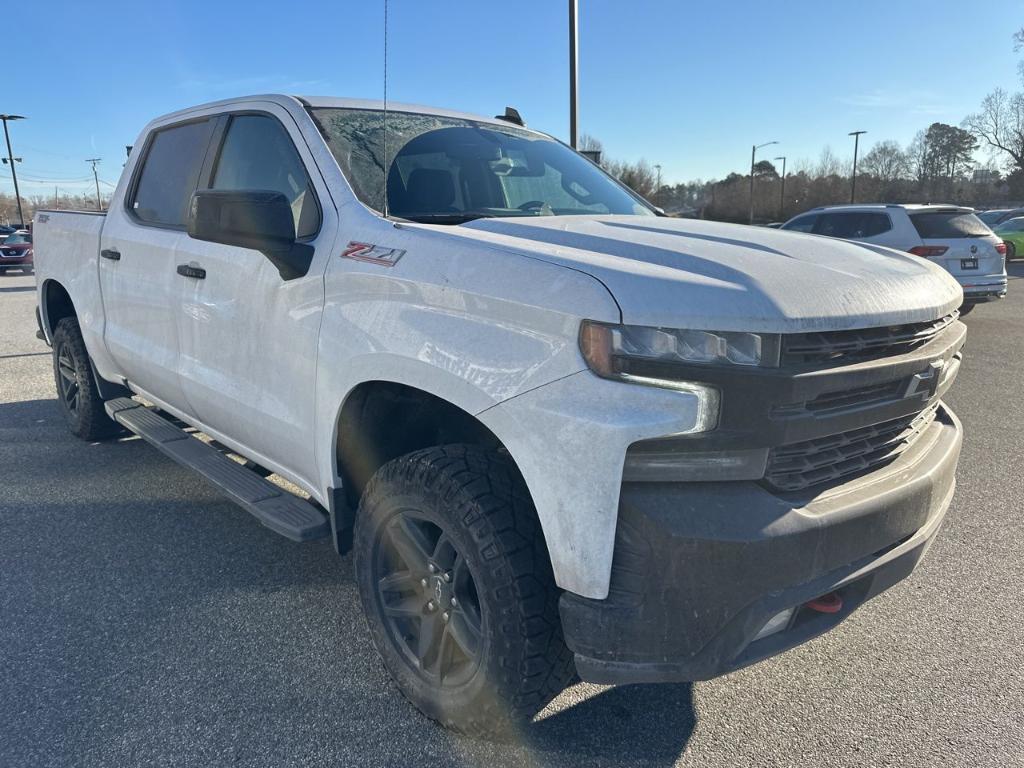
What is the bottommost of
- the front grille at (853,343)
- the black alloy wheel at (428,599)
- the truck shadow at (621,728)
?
the truck shadow at (621,728)

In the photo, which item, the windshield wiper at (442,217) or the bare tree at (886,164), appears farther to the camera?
the bare tree at (886,164)

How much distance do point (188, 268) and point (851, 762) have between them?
3.09m

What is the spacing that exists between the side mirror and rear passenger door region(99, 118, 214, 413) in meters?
1.00

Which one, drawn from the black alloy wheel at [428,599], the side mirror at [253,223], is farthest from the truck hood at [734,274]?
the black alloy wheel at [428,599]

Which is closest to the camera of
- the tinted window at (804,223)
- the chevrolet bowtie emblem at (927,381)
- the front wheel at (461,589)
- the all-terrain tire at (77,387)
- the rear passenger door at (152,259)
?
the front wheel at (461,589)

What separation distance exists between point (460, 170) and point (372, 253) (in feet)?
3.07

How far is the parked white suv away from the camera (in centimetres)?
1033

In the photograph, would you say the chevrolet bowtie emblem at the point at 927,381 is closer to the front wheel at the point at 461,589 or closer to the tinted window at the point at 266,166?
the front wheel at the point at 461,589

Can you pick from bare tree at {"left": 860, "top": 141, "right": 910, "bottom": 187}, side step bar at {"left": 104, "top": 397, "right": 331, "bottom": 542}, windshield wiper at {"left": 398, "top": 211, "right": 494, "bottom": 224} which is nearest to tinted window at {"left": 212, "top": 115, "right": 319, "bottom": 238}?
windshield wiper at {"left": 398, "top": 211, "right": 494, "bottom": 224}

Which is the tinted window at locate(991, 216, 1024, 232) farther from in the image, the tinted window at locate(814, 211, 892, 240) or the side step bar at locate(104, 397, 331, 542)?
the side step bar at locate(104, 397, 331, 542)

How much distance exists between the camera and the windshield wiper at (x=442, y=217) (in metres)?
2.70

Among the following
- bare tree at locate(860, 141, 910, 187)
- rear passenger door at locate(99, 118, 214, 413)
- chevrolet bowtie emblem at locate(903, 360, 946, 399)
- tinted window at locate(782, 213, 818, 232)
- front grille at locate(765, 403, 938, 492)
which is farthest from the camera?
bare tree at locate(860, 141, 910, 187)

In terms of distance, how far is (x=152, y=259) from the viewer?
366 cm

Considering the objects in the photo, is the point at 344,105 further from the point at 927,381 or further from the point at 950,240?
the point at 950,240
